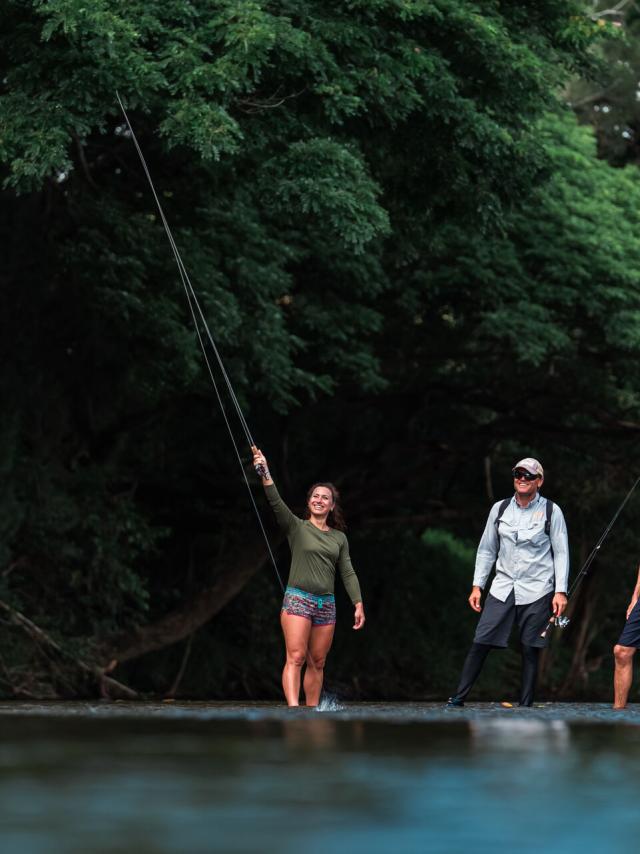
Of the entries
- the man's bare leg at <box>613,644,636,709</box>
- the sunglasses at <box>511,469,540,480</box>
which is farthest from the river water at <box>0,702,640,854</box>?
the man's bare leg at <box>613,644,636,709</box>

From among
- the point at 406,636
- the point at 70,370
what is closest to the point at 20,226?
the point at 70,370

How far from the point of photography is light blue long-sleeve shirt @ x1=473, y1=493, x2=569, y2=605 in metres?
10.4

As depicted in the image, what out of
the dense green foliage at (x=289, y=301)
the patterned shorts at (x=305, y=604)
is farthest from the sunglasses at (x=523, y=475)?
the dense green foliage at (x=289, y=301)

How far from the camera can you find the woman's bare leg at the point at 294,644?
10.6 m

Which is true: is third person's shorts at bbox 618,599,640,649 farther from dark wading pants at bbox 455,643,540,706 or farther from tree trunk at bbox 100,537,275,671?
tree trunk at bbox 100,537,275,671

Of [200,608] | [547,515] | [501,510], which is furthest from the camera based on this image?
[200,608]

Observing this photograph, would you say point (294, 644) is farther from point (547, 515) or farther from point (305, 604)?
point (547, 515)

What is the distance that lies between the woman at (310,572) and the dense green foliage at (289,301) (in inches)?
150

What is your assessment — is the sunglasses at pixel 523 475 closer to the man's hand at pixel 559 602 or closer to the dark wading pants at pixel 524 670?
the man's hand at pixel 559 602

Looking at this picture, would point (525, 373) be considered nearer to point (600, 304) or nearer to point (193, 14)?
point (600, 304)

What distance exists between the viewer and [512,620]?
10.8 metres

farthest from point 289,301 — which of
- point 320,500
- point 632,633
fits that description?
point 632,633

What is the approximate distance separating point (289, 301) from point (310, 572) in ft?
37.0

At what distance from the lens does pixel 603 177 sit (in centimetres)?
2397
